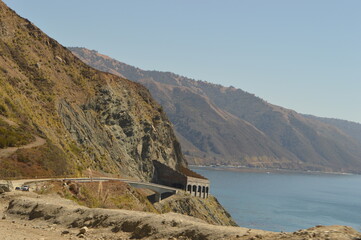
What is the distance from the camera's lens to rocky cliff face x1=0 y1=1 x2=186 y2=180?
304ft

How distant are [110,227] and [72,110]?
90187mm

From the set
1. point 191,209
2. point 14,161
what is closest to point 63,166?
point 14,161

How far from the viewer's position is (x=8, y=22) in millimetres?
124375

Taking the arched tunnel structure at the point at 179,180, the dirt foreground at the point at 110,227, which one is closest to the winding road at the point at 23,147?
the dirt foreground at the point at 110,227

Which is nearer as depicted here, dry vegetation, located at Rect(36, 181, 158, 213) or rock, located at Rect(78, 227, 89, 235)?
rock, located at Rect(78, 227, 89, 235)

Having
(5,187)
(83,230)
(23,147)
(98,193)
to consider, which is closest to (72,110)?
(23,147)

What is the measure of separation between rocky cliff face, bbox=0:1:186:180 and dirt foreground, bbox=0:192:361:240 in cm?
3679

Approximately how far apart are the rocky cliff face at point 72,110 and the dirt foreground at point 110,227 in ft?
121

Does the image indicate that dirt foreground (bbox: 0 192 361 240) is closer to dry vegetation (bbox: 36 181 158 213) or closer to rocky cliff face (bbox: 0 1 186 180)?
dry vegetation (bbox: 36 181 158 213)

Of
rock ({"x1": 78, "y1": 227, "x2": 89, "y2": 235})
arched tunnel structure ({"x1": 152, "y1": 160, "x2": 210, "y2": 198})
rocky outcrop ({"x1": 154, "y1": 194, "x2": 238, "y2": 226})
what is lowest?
rocky outcrop ({"x1": 154, "y1": 194, "x2": 238, "y2": 226})

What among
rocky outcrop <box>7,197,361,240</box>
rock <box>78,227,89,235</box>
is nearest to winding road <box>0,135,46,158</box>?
rocky outcrop <box>7,197,361,240</box>

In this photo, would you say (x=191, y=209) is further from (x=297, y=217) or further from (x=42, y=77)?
(x=297, y=217)

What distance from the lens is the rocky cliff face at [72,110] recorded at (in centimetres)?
9256

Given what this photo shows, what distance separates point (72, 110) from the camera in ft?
381
